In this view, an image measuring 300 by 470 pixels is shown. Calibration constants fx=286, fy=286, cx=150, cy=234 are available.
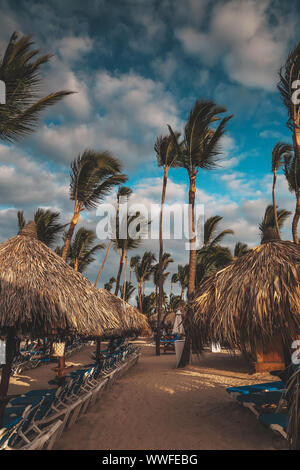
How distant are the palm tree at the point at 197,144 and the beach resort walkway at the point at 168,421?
18.1ft

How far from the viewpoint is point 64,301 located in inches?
203

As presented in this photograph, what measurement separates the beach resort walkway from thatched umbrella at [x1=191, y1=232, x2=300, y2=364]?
1354 millimetres

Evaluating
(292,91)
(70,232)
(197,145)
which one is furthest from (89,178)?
(292,91)

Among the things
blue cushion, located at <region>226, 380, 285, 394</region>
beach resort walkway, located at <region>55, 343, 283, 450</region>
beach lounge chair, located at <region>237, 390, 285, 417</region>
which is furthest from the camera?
blue cushion, located at <region>226, 380, 285, 394</region>

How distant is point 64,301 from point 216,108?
11.5m

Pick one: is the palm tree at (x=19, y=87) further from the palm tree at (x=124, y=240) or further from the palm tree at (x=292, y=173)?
the palm tree at (x=124, y=240)

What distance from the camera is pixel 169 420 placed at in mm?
5461

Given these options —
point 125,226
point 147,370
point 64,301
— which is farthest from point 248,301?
point 125,226

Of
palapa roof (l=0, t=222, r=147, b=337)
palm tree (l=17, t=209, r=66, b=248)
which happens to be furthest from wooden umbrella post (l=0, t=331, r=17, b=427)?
palm tree (l=17, t=209, r=66, b=248)

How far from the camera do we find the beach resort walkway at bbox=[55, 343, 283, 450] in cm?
436

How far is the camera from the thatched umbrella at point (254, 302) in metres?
4.07

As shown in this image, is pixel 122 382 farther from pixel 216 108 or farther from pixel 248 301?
pixel 216 108

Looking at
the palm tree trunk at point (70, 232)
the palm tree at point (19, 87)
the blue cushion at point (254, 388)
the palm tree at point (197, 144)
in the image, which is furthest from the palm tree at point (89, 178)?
the blue cushion at point (254, 388)

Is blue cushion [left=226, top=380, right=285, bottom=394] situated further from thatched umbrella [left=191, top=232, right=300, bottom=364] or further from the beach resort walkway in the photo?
thatched umbrella [left=191, top=232, right=300, bottom=364]
